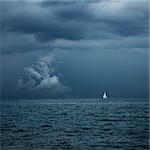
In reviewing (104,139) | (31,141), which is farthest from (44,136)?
(104,139)

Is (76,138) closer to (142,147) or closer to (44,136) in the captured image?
(44,136)

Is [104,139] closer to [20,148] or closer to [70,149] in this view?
[70,149]

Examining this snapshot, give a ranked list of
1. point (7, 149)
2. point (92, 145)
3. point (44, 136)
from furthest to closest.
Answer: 1. point (44, 136)
2. point (92, 145)
3. point (7, 149)

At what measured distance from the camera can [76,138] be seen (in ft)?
94.3

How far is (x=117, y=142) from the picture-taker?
26.8 metres

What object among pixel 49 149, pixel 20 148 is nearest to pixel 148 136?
pixel 49 149

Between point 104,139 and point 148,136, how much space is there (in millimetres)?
4575

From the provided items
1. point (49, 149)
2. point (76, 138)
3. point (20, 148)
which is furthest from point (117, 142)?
point (20, 148)

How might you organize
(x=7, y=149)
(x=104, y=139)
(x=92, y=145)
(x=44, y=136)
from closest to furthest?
(x=7, y=149) → (x=92, y=145) → (x=104, y=139) → (x=44, y=136)

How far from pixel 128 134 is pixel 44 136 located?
843 centimetres

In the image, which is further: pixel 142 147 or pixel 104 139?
pixel 104 139

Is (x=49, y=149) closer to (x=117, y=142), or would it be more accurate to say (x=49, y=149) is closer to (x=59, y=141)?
(x=59, y=141)

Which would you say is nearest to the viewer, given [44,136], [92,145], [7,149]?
[7,149]

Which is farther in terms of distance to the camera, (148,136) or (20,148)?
(148,136)
